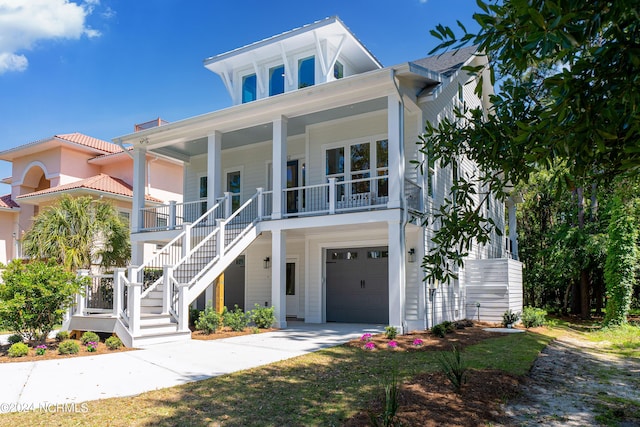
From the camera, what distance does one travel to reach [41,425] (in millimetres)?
4793

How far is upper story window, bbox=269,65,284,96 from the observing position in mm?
18000

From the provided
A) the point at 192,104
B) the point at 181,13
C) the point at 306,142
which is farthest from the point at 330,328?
the point at 192,104

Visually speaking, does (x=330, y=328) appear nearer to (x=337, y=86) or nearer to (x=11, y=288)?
(x=337, y=86)

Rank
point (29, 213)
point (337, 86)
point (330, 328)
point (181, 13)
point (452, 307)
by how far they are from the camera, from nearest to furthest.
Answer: point (337, 86) < point (330, 328) < point (452, 307) < point (181, 13) < point (29, 213)

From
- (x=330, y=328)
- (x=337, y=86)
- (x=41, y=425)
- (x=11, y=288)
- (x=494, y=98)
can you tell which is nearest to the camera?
(x=41, y=425)

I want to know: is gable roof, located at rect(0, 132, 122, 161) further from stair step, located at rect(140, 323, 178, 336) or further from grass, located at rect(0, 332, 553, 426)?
grass, located at rect(0, 332, 553, 426)

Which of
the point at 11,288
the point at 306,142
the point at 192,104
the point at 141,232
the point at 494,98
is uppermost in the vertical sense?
the point at 192,104

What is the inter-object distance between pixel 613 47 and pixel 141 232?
15929mm

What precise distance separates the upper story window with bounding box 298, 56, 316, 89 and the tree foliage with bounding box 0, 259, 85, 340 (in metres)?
10.5

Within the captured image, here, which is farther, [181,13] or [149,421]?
[181,13]

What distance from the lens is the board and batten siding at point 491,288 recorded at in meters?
16.0

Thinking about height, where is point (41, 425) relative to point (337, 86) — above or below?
below

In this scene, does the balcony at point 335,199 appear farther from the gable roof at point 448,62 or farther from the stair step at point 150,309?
the gable roof at point 448,62

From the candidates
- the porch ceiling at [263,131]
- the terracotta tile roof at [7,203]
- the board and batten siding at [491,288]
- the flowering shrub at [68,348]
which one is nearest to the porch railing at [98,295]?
the flowering shrub at [68,348]
